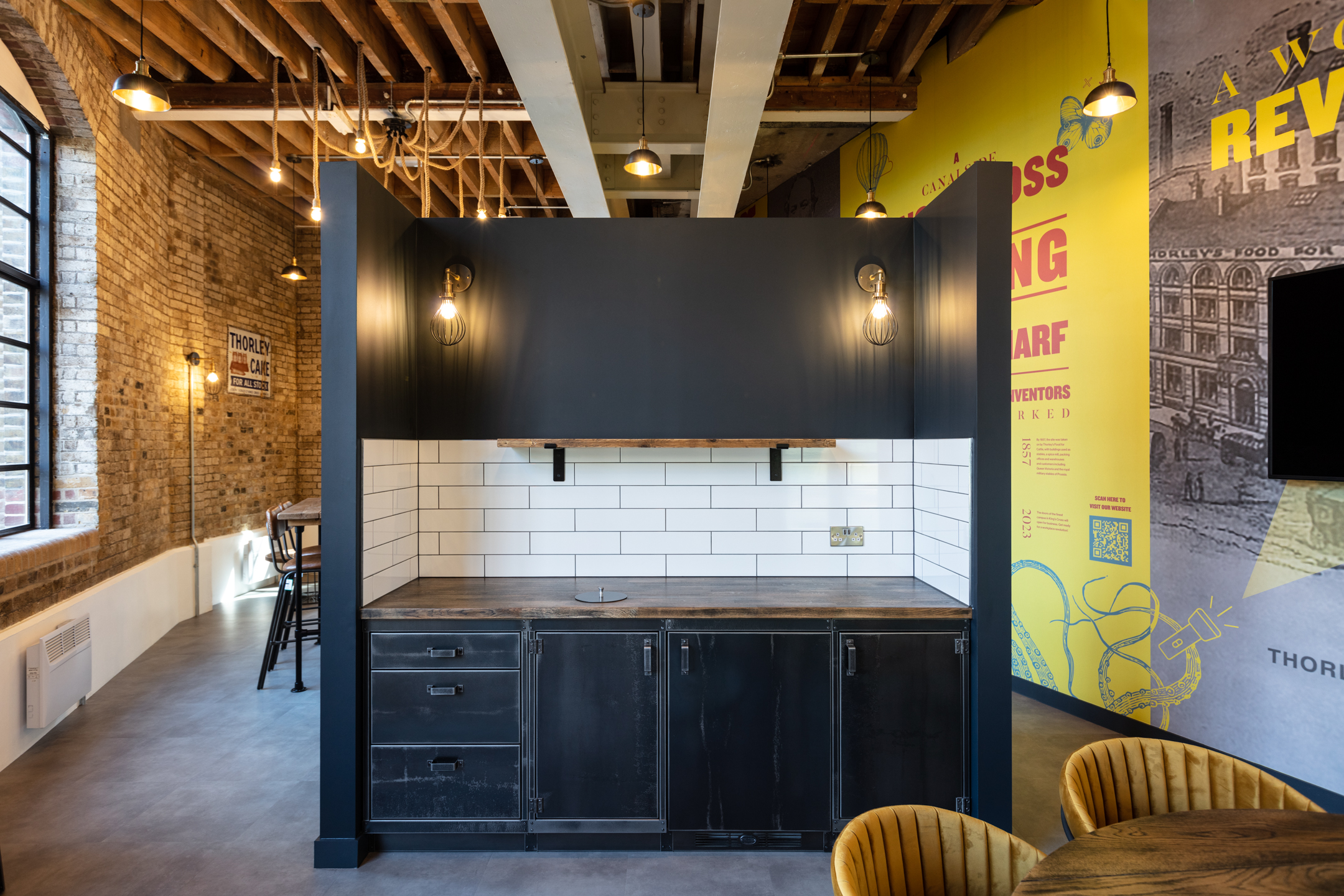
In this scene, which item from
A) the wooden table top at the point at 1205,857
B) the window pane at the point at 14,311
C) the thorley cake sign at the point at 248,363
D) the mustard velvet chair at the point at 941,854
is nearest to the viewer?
the wooden table top at the point at 1205,857

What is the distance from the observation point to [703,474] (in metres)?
3.38

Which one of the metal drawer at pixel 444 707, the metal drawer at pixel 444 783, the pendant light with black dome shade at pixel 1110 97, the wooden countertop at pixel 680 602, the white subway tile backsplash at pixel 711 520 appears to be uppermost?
the pendant light with black dome shade at pixel 1110 97

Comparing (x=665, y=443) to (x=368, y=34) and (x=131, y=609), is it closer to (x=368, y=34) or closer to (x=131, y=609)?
(x=368, y=34)

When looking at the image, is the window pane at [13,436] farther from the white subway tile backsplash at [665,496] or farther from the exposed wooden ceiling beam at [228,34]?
the white subway tile backsplash at [665,496]

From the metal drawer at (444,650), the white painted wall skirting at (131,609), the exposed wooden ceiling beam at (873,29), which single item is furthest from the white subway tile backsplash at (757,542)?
the white painted wall skirting at (131,609)

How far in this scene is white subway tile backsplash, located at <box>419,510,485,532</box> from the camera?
3.37 m

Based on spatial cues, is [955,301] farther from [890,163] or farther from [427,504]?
[890,163]

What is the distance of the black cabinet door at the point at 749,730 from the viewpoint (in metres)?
2.79

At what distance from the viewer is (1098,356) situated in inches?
158

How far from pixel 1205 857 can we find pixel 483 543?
280 cm

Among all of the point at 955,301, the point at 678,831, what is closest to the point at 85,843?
the point at 678,831

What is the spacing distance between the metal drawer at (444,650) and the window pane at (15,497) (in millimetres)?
3151

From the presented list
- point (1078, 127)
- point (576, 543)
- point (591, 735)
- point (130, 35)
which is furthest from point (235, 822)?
point (1078, 127)

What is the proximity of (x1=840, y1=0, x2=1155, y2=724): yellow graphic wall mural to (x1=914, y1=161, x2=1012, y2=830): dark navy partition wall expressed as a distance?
160 centimetres
